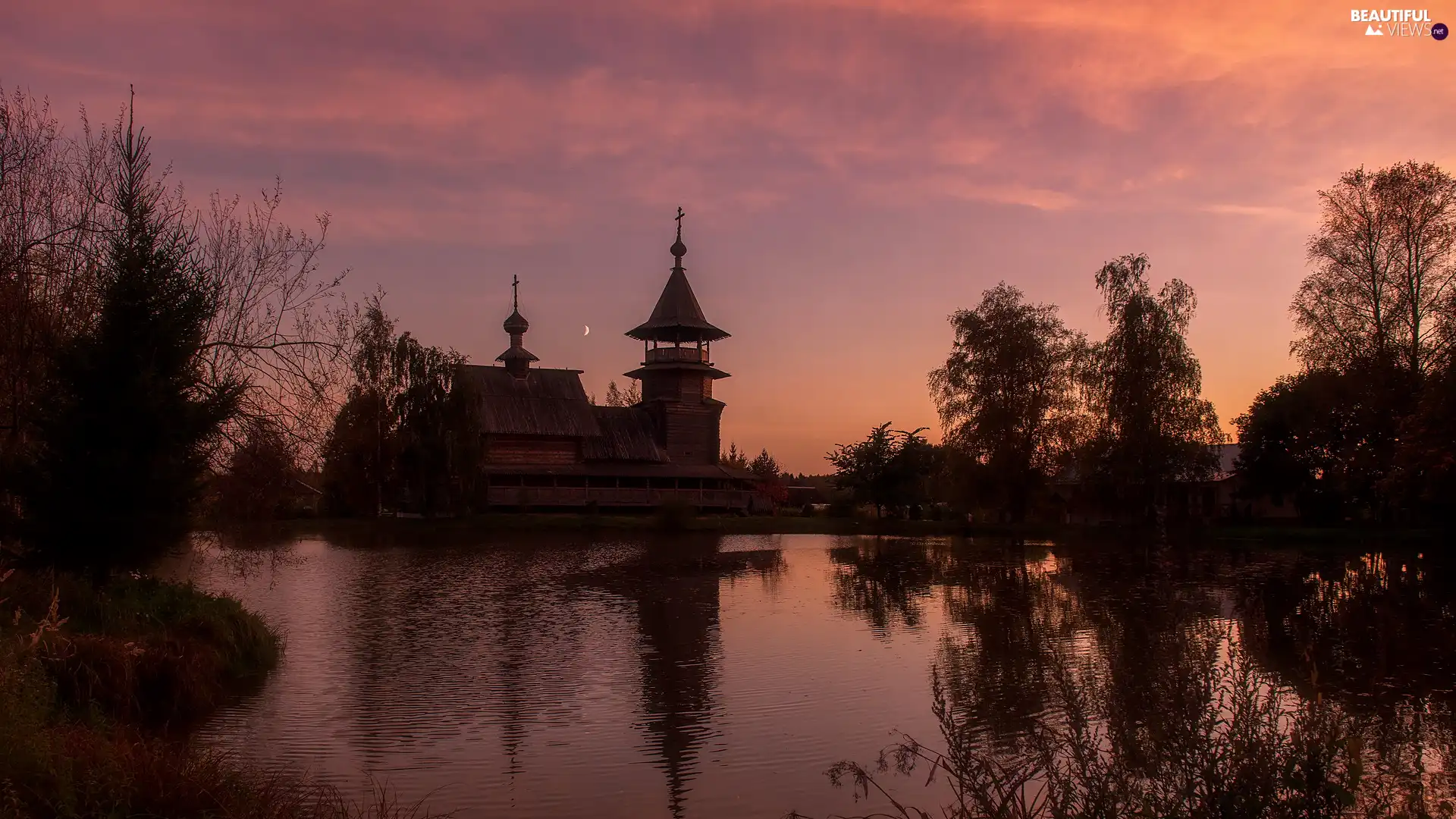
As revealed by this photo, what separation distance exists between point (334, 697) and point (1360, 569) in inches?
1118

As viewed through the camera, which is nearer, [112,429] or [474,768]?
[474,768]

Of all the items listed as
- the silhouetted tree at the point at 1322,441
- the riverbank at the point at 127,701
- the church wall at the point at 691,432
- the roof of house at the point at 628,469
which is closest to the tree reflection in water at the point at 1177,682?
the riverbank at the point at 127,701

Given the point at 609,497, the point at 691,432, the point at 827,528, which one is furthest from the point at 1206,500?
the point at 609,497

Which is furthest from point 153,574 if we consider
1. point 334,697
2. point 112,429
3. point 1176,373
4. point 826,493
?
point 826,493

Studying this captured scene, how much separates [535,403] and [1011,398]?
26886 millimetres

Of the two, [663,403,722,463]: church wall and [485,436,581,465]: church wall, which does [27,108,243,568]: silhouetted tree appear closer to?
[485,436,581,465]: church wall

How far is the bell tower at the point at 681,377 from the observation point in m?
61.1

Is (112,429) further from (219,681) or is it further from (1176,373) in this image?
(1176,373)

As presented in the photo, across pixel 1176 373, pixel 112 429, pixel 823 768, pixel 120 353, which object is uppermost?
pixel 1176 373

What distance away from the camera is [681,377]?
6181 cm

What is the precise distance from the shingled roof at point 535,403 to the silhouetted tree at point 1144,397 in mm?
27631

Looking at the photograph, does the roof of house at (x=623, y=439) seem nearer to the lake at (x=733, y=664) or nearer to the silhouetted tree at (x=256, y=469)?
the lake at (x=733, y=664)

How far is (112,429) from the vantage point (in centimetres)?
1319

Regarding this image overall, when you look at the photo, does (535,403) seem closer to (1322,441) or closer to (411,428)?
(411,428)
